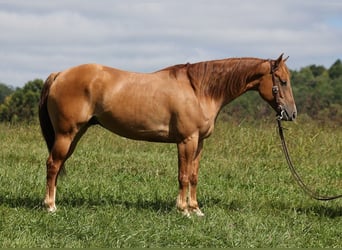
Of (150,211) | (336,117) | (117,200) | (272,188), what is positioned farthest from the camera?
(336,117)

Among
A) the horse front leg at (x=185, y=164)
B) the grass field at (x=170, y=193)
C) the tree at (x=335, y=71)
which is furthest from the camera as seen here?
the tree at (x=335, y=71)

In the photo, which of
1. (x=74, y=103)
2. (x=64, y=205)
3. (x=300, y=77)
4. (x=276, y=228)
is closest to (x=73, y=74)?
(x=74, y=103)

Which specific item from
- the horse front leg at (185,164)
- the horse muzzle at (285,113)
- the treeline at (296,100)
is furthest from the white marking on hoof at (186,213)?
the treeline at (296,100)

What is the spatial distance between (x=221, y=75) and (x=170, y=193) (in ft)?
6.07

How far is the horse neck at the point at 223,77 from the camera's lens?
24.7 feet

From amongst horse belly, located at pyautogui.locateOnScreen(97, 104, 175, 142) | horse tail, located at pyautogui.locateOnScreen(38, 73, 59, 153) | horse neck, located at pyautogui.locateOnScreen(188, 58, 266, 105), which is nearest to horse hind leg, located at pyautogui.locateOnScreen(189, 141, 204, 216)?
horse belly, located at pyautogui.locateOnScreen(97, 104, 175, 142)

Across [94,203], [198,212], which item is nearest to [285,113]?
[198,212]

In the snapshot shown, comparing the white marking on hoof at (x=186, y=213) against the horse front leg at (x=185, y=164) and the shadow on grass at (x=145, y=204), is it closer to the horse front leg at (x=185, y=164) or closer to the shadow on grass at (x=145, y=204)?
the horse front leg at (x=185, y=164)

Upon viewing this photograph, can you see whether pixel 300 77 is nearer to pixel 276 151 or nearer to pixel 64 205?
pixel 276 151

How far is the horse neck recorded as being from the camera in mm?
7539

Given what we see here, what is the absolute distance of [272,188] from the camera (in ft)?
29.9

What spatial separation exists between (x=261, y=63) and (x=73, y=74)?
2.19 meters

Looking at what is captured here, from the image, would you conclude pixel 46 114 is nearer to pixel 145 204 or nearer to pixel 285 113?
pixel 145 204

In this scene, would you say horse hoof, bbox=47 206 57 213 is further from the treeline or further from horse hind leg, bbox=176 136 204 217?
the treeline
